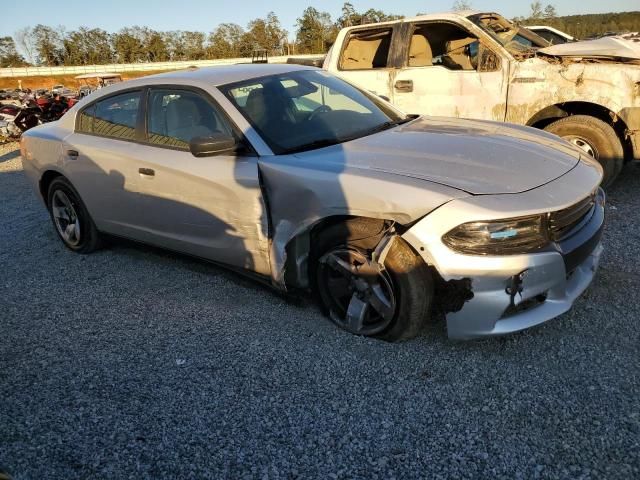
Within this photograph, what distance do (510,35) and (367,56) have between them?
5.89ft

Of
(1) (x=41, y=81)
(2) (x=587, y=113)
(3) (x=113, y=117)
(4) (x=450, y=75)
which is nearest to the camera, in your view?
(3) (x=113, y=117)

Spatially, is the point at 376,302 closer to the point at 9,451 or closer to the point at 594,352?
the point at 594,352

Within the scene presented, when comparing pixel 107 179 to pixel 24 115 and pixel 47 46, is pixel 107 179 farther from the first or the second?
pixel 47 46

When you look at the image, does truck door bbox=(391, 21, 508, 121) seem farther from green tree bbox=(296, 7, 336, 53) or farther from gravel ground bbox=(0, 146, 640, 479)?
green tree bbox=(296, 7, 336, 53)

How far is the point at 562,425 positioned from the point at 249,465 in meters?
1.40

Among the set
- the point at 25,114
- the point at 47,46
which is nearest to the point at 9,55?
the point at 47,46

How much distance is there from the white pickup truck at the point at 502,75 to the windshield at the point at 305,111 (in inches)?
82.5

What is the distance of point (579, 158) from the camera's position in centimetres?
326

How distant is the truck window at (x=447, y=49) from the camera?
5.86 meters

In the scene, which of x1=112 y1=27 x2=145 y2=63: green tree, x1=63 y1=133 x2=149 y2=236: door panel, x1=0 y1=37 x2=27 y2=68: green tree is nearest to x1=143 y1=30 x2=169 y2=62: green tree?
x1=112 y1=27 x2=145 y2=63: green tree

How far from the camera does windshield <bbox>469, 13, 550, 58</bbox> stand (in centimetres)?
576

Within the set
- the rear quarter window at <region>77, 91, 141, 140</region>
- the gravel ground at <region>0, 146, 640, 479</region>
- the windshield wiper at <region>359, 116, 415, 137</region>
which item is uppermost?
the rear quarter window at <region>77, 91, 141, 140</region>

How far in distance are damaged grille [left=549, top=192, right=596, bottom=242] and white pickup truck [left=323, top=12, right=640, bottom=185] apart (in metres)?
2.43

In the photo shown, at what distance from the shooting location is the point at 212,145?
3.29 metres
